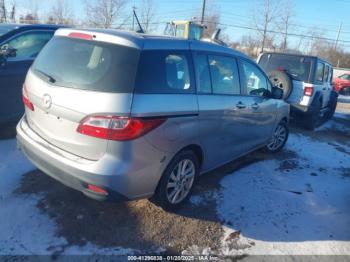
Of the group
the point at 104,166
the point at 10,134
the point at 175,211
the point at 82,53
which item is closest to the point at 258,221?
the point at 175,211

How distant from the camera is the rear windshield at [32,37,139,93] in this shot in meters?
2.69

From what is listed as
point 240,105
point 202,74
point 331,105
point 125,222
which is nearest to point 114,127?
point 125,222

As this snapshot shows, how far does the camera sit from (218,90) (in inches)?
147

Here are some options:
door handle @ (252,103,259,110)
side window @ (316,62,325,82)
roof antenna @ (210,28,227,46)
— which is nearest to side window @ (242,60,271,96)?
door handle @ (252,103,259,110)

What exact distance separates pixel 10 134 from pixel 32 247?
308 centimetres

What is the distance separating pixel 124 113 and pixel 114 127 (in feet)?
0.46

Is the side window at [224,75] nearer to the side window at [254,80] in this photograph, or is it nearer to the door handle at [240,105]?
the door handle at [240,105]

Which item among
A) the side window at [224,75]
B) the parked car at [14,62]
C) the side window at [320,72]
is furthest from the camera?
the side window at [320,72]

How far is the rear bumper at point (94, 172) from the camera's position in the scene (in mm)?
2674

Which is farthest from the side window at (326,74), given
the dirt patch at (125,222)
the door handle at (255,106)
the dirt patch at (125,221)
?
the dirt patch at (125,222)

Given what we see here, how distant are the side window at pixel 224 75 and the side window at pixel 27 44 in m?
3.33

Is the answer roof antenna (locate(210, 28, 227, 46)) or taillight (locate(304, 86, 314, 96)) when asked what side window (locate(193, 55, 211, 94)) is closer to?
roof antenna (locate(210, 28, 227, 46))

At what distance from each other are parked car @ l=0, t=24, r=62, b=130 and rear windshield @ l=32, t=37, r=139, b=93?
2.11 m

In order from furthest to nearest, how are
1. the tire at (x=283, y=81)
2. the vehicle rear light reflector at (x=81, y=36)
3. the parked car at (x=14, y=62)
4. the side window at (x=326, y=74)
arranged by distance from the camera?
the side window at (x=326, y=74)
the tire at (x=283, y=81)
the parked car at (x=14, y=62)
the vehicle rear light reflector at (x=81, y=36)
